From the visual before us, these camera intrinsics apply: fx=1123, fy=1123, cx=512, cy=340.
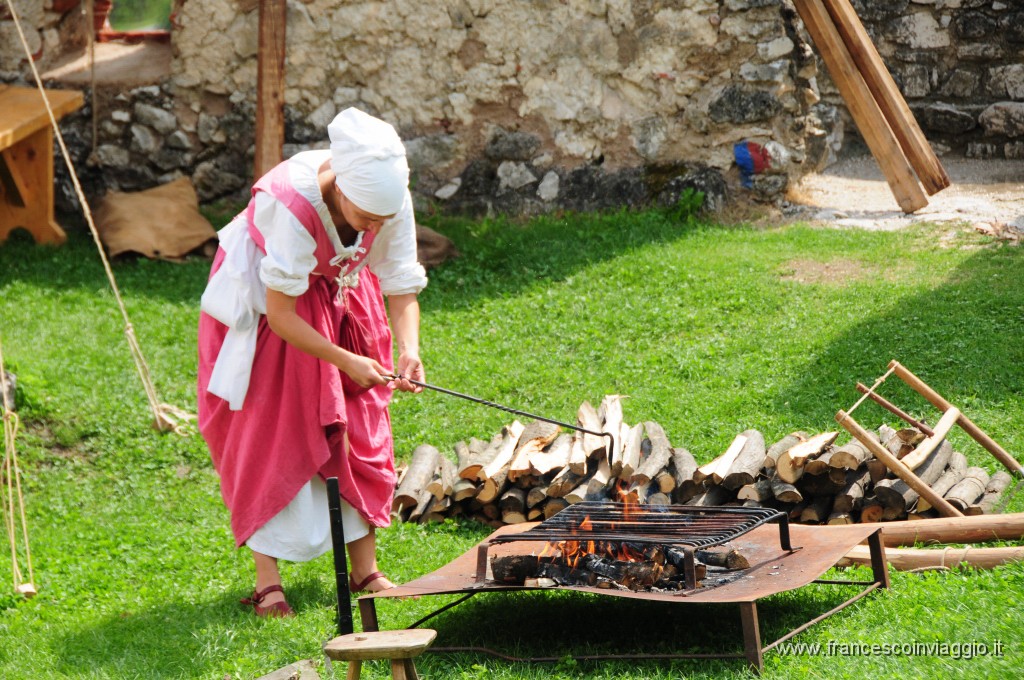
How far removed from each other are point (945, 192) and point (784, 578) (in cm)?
678

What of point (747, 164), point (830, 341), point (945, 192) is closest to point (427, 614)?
point (830, 341)

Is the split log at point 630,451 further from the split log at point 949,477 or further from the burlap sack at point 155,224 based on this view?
the burlap sack at point 155,224

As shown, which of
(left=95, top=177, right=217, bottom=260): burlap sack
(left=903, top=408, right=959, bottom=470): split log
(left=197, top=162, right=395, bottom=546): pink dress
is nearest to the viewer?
(left=197, top=162, right=395, bottom=546): pink dress

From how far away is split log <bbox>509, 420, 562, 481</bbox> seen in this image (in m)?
5.26

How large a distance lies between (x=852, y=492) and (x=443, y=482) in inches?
74.4

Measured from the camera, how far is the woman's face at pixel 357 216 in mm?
3887

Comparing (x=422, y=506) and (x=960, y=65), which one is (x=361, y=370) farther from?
(x=960, y=65)

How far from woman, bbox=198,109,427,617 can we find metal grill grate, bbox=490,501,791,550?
76 centimetres

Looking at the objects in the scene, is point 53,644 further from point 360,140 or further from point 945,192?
point 945,192

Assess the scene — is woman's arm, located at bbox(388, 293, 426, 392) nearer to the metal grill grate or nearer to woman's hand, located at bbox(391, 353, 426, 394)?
woman's hand, located at bbox(391, 353, 426, 394)

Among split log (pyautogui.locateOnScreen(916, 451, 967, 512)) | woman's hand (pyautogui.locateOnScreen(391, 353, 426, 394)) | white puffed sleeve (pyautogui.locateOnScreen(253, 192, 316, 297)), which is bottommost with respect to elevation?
split log (pyautogui.locateOnScreen(916, 451, 967, 512))

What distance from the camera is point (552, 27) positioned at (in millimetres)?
9141

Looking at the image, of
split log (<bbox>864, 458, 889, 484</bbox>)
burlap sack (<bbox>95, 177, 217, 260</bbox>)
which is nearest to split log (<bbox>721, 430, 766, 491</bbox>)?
split log (<bbox>864, 458, 889, 484</bbox>)

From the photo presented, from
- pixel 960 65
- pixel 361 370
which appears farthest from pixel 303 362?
pixel 960 65
